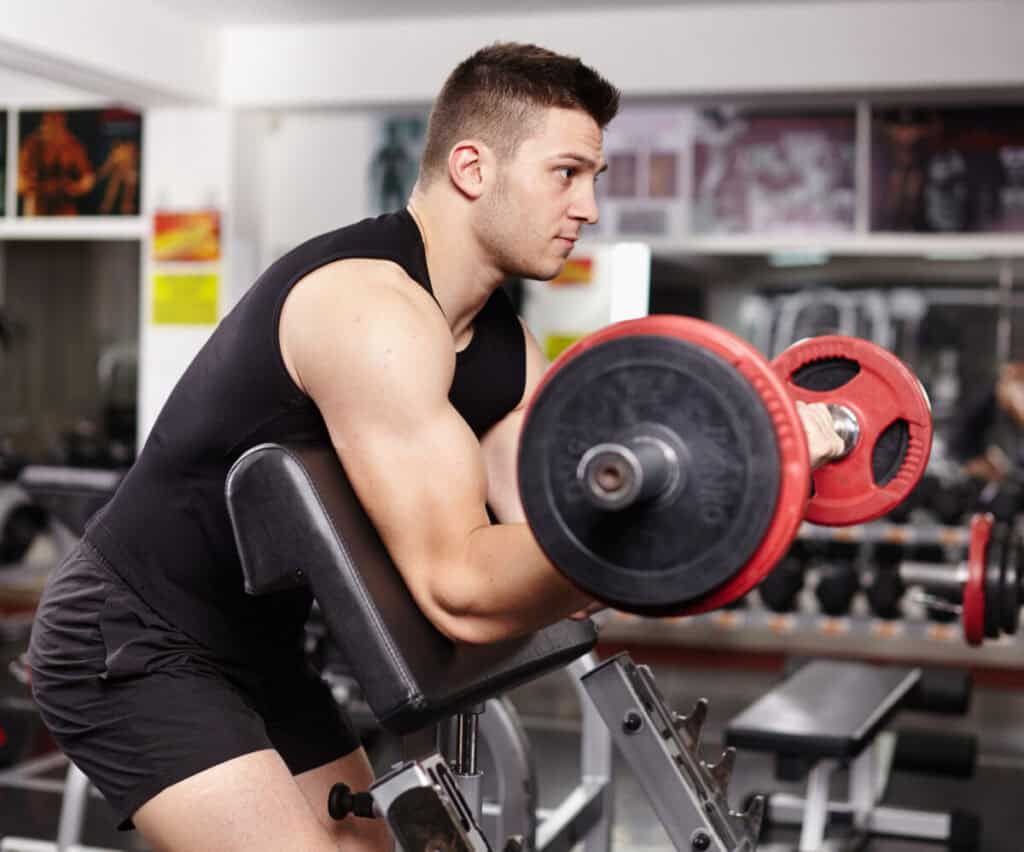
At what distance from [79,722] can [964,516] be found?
12.7ft

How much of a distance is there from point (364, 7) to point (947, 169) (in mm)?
2123

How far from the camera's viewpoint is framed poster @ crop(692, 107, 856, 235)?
516 cm

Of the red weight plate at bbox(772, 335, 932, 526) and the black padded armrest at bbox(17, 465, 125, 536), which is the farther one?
the black padded armrest at bbox(17, 465, 125, 536)

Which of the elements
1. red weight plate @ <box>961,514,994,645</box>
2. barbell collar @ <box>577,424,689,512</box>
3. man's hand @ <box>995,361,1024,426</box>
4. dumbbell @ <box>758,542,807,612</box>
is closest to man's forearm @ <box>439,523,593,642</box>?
barbell collar @ <box>577,424,689,512</box>

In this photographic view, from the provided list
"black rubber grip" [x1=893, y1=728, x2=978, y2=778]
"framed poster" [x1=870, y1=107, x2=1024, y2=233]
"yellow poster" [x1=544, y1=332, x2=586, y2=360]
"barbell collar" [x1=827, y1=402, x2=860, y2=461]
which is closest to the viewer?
"barbell collar" [x1=827, y1=402, x2=860, y2=461]

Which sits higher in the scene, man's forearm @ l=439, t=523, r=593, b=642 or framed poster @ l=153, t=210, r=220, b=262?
framed poster @ l=153, t=210, r=220, b=262

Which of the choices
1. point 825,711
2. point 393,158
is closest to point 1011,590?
point 825,711

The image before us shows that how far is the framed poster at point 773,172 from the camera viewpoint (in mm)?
5164

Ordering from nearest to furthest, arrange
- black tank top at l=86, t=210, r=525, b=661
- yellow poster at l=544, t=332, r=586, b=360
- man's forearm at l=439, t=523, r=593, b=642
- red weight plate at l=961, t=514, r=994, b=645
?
man's forearm at l=439, t=523, r=593, b=642 → black tank top at l=86, t=210, r=525, b=661 → red weight plate at l=961, t=514, r=994, b=645 → yellow poster at l=544, t=332, r=586, b=360

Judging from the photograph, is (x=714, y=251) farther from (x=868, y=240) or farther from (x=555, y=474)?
(x=555, y=474)

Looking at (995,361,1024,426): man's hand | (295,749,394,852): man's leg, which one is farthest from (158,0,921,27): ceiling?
(295,749,394,852): man's leg

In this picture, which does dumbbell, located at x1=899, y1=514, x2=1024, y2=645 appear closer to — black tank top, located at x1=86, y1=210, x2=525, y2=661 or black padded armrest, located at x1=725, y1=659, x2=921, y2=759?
black padded armrest, located at x1=725, y1=659, x2=921, y2=759

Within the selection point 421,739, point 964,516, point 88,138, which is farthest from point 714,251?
point 421,739

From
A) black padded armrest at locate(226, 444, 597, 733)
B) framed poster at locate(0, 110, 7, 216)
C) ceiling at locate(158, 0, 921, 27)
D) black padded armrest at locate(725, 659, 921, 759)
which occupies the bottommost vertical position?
black padded armrest at locate(725, 659, 921, 759)
